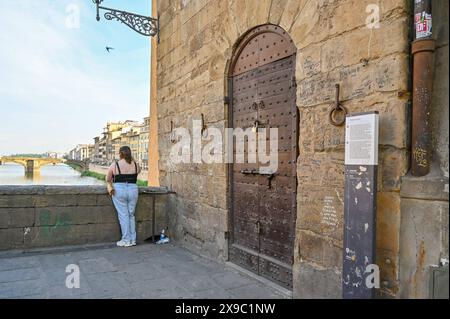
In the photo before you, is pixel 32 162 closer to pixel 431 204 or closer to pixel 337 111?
pixel 337 111

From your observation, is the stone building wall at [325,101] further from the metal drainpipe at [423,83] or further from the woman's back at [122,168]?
the woman's back at [122,168]

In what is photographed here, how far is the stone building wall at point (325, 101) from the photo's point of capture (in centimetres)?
221

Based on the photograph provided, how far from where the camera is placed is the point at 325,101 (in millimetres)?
2711

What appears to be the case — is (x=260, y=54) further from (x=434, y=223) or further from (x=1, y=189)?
(x=1, y=189)

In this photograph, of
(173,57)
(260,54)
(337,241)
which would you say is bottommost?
(337,241)

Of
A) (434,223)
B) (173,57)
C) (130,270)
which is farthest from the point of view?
(173,57)

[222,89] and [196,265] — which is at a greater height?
[222,89]

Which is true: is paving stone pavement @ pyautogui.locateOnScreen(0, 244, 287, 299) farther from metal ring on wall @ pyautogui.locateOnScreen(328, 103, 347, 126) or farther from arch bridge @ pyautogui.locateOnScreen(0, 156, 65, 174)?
arch bridge @ pyautogui.locateOnScreen(0, 156, 65, 174)

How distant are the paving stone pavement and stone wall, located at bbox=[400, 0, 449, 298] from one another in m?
1.38

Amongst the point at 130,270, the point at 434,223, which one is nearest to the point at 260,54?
the point at 434,223

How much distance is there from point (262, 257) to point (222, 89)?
2027 millimetres

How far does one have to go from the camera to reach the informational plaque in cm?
217

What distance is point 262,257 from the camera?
142 inches

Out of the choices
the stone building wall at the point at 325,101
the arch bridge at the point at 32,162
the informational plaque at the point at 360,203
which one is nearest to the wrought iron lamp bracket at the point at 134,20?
the stone building wall at the point at 325,101
